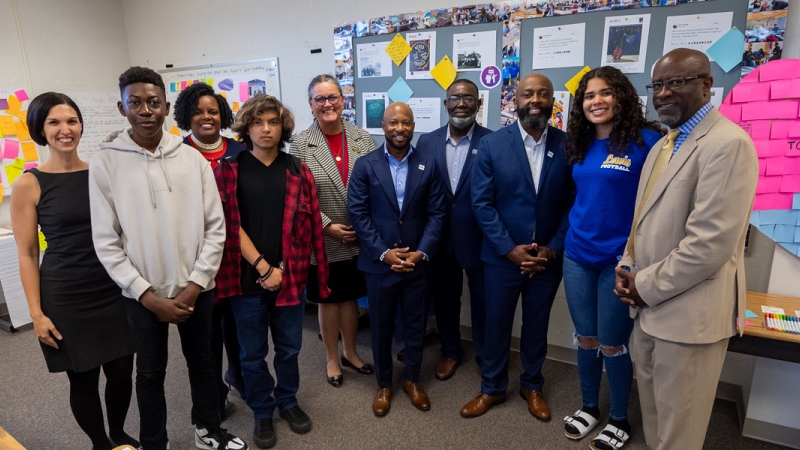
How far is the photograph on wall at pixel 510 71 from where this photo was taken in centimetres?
259

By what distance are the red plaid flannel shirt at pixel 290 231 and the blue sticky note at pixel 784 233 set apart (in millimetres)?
1951

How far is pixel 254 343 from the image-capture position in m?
1.97

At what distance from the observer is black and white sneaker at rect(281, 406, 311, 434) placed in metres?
2.13

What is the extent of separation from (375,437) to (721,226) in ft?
5.37

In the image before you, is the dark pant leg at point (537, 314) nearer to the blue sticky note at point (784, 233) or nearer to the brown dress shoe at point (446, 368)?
the brown dress shoe at point (446, 368)

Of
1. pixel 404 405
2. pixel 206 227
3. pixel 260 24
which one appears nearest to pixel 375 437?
pixel 404 405

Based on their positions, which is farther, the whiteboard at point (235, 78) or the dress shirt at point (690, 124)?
the whiteboard at point (235, 78)

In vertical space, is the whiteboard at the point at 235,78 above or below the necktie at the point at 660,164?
above

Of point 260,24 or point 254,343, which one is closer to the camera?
point 254,343

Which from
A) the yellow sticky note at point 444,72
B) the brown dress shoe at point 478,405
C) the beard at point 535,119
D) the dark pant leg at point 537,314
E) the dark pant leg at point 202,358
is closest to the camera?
the dark pant leg at point 202,358

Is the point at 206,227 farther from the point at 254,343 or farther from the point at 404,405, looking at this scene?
the point at 404,405

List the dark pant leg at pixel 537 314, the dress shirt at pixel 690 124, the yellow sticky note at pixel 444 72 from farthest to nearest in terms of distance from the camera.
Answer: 1. the yellow sticky note at pixel 444 72
2. the dark pant leg at pixel 537 314
3. the dress shirt at pixel 690 124

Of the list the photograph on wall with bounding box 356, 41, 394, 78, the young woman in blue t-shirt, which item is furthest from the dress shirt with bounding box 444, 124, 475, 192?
the photograph on wall with bounding box 356, 41, 394, 78

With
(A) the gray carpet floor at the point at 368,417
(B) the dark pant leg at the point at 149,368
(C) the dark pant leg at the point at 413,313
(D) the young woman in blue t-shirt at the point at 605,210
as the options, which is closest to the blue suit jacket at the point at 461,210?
(C) the dark pant leg at the point at 413,313
